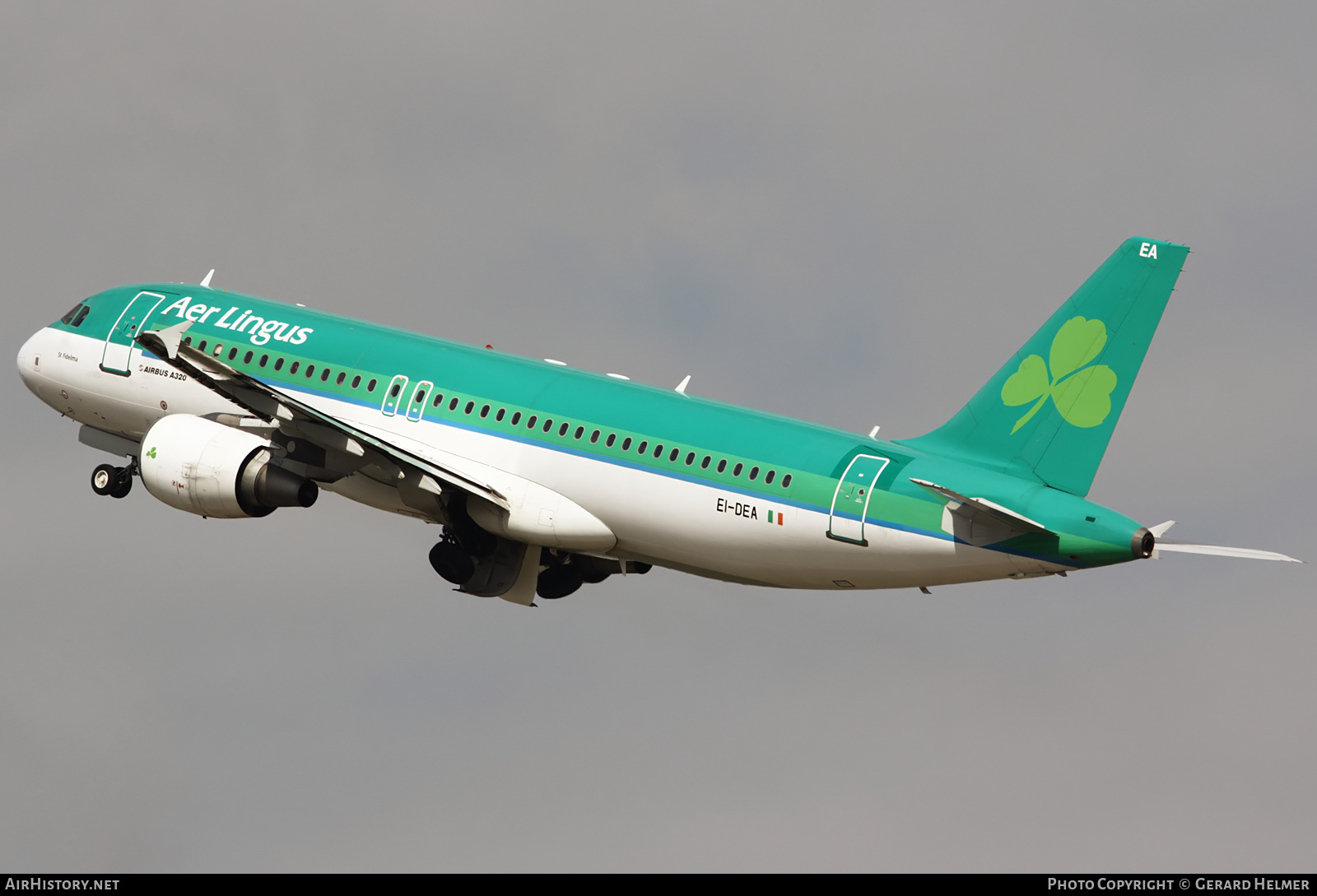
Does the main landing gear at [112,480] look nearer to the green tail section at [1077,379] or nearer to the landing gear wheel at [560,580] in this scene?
the landing gear wheel at [560,580]

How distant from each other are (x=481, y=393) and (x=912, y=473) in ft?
31.7

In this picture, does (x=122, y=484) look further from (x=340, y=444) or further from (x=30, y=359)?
(x=340, y=444)

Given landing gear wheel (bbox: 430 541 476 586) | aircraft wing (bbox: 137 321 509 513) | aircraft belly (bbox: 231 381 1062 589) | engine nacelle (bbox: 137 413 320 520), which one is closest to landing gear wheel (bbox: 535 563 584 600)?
landing gear wheel (bbox: 430 541 476 586)

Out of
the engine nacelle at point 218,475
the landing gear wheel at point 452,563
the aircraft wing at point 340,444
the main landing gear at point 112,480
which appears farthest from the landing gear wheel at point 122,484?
the landing gear wheel at point 452,563

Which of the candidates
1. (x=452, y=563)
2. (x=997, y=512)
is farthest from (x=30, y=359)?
(x=997, y=512)

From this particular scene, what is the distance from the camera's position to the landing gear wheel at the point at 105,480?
47.8 metres

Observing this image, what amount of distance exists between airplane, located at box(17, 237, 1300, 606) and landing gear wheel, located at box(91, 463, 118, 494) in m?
0.07

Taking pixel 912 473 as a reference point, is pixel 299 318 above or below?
above

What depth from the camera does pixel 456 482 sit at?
137 feet

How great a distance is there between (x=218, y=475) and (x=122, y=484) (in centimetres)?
703

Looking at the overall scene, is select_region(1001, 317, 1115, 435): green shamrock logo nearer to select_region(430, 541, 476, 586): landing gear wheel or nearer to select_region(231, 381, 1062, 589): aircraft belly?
select_region(231, 381, 1062, 589): aircraft belly

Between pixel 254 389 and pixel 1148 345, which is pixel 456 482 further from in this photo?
pixel 1148 345

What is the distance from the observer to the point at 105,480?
4788 cm

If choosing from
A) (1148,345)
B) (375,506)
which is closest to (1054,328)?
(1148,345)
